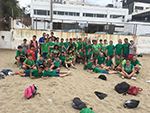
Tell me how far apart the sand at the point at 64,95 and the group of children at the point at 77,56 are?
2.33ft

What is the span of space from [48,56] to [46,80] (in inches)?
97.6

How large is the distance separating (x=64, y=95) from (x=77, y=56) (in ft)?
15.4

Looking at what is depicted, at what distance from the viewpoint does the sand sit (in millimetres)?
3164

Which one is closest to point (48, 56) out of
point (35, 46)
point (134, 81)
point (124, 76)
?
point (35, 46)

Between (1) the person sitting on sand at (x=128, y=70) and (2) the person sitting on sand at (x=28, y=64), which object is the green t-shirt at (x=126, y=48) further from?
(2) the person sitting on sand at (x=28, y=64)

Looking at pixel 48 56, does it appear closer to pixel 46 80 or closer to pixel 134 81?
pixel 46 80

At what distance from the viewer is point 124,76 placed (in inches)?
221

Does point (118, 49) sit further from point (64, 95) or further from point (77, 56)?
point (64, 95)

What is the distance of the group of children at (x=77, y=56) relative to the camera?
5992mm

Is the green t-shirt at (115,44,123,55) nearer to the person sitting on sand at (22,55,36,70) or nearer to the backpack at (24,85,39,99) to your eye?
the person sitting on sand at (22,55,36,70)

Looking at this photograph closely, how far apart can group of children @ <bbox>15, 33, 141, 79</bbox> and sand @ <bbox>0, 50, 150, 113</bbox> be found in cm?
71

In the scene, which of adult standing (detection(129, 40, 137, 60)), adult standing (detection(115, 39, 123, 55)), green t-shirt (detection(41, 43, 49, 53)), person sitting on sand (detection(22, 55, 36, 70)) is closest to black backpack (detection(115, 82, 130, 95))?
adult standing (detection(129, 40, 137, 60))

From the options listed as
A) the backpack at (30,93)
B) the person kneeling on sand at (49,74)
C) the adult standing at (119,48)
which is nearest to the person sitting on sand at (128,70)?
the adult standing at (119,48)

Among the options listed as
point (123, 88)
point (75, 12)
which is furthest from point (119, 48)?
point (75, 12)
